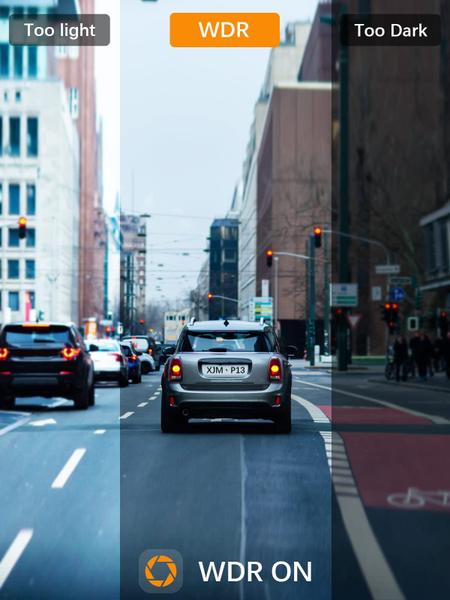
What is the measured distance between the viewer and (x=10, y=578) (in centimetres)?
654

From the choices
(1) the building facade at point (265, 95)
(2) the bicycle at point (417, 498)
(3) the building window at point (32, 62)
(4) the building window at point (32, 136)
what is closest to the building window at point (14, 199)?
(4) the building window at point (32, 136)

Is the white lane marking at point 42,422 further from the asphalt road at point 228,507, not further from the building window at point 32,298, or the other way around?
the building window at point 32,298

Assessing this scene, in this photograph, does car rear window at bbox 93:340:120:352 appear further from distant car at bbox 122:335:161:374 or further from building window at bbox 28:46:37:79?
building window at bbox 28:46:37:79

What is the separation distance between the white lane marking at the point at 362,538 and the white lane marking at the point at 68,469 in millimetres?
2454

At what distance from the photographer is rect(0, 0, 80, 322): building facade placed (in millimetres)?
114375

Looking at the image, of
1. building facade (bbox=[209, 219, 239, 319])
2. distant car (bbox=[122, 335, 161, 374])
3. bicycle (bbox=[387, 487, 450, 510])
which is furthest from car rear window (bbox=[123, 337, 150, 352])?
building facade (bbox=[209, 219, 239, 319])

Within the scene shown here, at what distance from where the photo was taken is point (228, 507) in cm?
948

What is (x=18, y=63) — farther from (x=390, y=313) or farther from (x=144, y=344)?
(x=390, y=313)

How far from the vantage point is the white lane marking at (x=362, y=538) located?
20.8ft

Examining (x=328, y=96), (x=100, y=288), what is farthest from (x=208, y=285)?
(x=328, y=96)

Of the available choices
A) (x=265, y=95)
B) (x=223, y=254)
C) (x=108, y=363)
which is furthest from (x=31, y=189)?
(x=108, y=363)

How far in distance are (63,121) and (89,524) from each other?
11473 cm

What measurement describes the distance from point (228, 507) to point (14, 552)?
2.40 meters

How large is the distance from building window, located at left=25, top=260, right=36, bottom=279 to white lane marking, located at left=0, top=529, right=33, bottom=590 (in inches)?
4226
